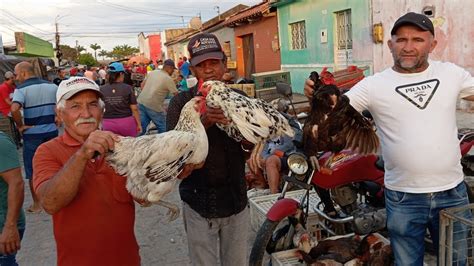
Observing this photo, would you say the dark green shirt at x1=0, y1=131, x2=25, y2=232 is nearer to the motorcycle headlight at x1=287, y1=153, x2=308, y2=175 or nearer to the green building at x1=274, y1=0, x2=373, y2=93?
the motorcycle headlight at x1=287, y1=153, x2=308, y2=175

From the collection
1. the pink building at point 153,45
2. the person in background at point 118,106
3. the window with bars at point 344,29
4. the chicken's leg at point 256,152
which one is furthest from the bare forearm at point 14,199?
the pink building at point 153,45

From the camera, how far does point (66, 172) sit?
6.24 ft

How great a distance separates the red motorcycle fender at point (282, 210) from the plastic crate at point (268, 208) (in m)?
0.66

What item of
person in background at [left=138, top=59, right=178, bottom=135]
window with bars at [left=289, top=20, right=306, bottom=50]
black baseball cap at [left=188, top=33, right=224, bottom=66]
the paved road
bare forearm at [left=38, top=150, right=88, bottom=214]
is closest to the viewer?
bare forearm at [left=38, top=150, right=88, bottom=214]

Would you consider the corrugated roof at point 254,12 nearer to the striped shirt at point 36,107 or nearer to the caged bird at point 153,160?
the striped shirt at point 36,107

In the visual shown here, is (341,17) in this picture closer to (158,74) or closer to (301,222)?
(158,74)

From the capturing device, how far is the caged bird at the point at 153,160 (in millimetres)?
2102

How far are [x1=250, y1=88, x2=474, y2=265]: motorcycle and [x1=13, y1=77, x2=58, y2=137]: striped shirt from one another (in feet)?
13.1

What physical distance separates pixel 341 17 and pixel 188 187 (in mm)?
11789

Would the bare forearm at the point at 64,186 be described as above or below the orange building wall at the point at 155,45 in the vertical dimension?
below

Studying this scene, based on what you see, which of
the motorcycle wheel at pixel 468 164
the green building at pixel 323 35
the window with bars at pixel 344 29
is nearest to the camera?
the motorcycle wheel at pixel 468 164

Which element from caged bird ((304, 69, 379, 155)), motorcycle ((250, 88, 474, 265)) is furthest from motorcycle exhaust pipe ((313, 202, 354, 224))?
caged bird ((304, 69, 379, 155))

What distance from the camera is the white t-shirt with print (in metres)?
2.56

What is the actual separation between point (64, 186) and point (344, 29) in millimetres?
12544
